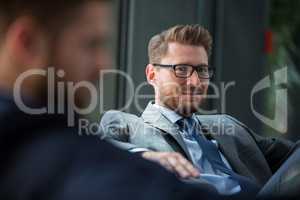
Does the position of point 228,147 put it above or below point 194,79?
below

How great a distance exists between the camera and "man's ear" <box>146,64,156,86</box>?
121cm

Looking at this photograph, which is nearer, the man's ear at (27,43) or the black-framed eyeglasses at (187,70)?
the man's ear at (27,43)

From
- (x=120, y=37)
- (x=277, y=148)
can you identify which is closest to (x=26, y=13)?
(x=120, y=37)

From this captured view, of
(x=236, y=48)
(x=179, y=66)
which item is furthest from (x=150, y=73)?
(x=236, y=48)

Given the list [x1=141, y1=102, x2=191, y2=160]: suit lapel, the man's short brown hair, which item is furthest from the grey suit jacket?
the man's short brown hair

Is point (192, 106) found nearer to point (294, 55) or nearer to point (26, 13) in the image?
point (294, 55)

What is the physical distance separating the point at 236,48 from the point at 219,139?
0.67ft

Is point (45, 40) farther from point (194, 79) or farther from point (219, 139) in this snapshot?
point (219, 139)

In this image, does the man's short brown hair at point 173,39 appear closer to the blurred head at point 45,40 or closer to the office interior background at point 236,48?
the office interior background at point 236,48

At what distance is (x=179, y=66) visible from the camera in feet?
3.89

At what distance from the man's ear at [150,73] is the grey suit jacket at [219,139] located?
6 centimetres

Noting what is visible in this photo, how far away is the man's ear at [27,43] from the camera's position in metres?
0.55

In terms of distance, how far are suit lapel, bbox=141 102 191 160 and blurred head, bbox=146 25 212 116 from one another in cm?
2

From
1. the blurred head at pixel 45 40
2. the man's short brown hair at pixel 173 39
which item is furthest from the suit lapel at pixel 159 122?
the blurred head at pixel 45 40
